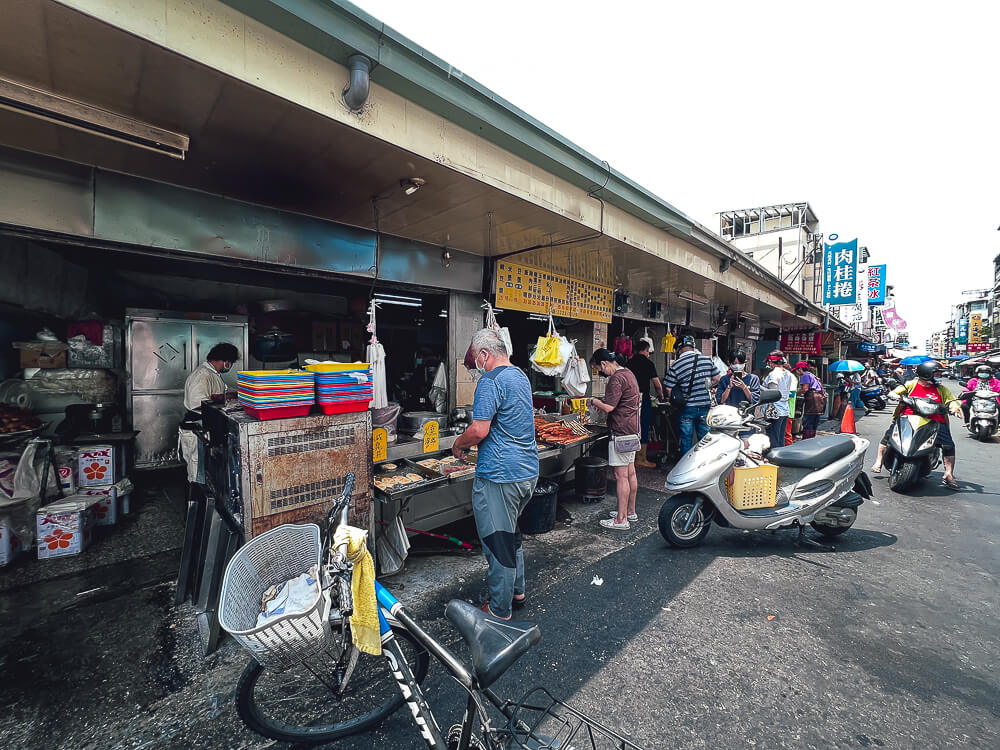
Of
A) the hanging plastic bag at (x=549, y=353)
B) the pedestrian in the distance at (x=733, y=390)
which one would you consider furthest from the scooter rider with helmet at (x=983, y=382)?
the hanging plastic bag at (x=549, y=353)

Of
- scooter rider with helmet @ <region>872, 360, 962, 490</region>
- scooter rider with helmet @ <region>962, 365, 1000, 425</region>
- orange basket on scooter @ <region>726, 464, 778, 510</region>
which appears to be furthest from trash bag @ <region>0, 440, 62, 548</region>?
scooter rider with helmet @ <region>962, 365, 1000, 425</region>

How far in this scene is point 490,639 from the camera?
5.19 ft

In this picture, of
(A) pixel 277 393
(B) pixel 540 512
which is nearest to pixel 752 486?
(B) pixel 540 512

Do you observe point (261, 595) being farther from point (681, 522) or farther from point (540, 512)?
point (681, 522)

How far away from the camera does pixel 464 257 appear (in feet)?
20.0

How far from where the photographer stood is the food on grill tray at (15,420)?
14.5 ft

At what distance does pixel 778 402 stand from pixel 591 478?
518cm

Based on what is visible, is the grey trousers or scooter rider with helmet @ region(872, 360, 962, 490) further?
scooter rider with helmet @ region(872, 360, 962, 490)

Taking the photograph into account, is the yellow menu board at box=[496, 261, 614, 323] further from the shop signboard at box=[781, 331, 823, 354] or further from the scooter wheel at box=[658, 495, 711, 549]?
the shop signboard at box=[781, 331, 823, 354]

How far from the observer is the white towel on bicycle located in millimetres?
2100

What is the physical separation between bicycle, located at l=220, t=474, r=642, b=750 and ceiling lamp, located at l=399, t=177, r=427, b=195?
8.90 ft

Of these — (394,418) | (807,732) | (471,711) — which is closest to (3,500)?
(394,418)

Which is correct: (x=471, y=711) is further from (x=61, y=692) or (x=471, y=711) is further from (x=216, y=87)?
(x=216, y=87)

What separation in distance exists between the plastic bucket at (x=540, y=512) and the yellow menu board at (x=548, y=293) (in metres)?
2.86
